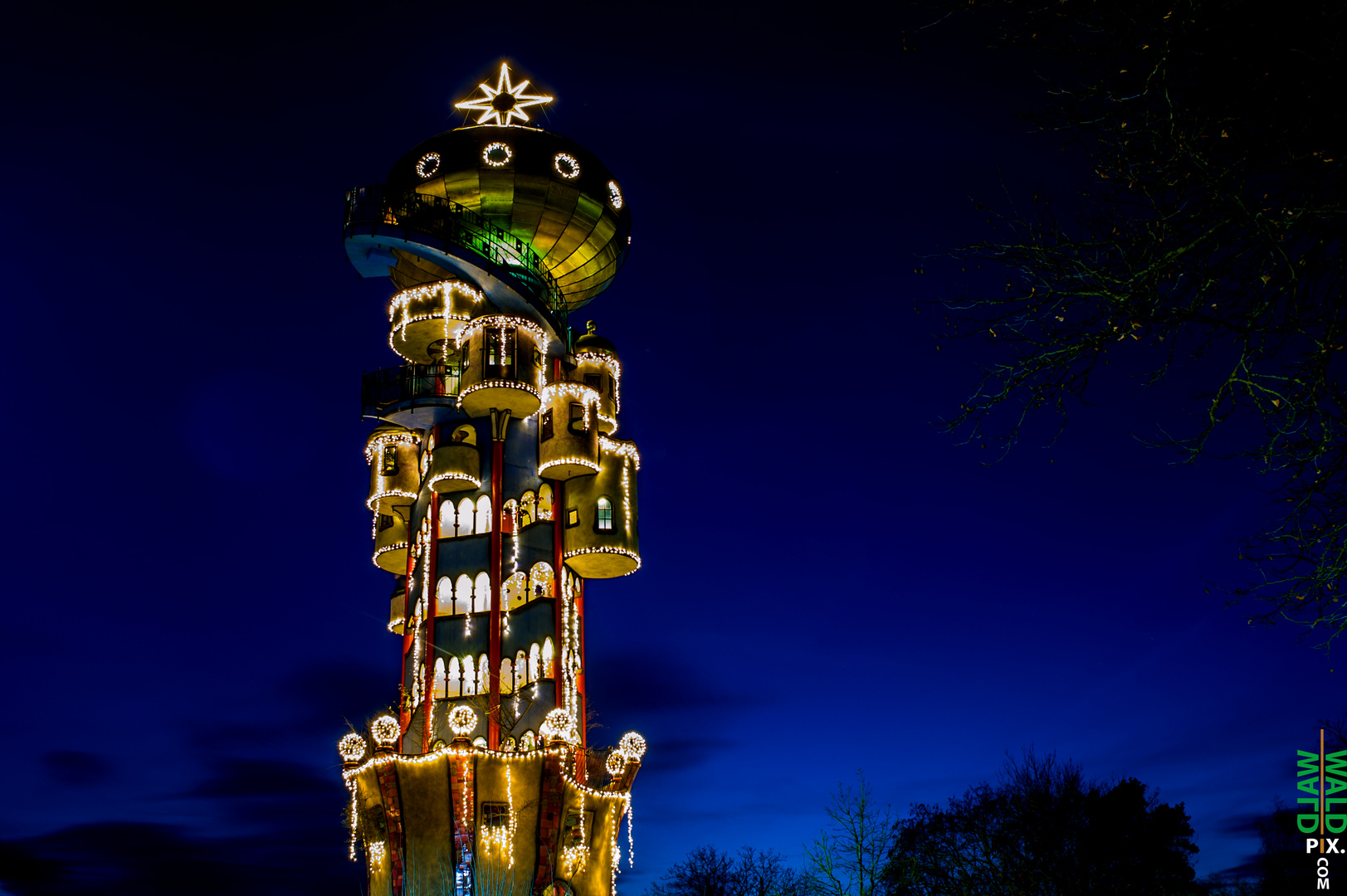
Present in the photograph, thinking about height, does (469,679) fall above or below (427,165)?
below

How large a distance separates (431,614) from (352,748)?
19.2ft

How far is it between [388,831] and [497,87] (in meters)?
32.8

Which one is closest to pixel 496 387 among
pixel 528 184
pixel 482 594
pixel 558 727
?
pixel 482 594

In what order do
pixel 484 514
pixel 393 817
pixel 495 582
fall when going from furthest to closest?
pixel 484 514
pixel 495 582
pixel 393 817

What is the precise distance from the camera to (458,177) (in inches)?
1854

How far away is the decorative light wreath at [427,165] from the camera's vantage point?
4747 centimetres

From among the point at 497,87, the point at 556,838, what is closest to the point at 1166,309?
the point at 556,838

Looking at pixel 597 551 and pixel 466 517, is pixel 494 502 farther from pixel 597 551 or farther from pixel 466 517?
pixel 597 551

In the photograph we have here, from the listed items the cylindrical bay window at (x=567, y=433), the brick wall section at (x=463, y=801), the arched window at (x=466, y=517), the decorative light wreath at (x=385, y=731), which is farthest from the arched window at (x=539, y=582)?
the brick wall section at (x=463, y=801)

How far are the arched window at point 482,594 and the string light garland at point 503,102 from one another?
69.5 ft

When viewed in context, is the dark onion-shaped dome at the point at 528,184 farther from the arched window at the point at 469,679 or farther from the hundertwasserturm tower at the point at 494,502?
the arched window at the point at 469,679

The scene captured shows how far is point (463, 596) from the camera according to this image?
42938mm

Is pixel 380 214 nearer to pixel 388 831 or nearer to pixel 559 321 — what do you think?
pixel 559 321

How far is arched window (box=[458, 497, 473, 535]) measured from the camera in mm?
44219
